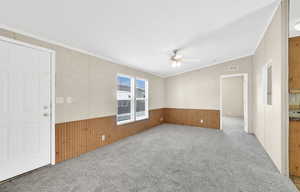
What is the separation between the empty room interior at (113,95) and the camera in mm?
1978

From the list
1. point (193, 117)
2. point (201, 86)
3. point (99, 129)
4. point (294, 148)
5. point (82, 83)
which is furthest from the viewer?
point (193, 117)

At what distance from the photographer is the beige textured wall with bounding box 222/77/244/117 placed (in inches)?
343

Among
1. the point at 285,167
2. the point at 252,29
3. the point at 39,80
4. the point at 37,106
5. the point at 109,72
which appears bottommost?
the point at 285,167

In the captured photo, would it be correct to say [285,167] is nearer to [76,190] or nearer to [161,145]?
[161,145]

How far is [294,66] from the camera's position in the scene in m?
2.27

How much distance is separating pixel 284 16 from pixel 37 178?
14.9 feet

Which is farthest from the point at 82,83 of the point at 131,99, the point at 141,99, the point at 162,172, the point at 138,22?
the point at 141,99

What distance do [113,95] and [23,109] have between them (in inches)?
76.5

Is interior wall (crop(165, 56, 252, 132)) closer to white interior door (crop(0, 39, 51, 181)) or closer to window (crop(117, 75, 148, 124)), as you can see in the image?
window (crop(117, 75, 148, 124))

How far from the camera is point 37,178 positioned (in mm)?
2184

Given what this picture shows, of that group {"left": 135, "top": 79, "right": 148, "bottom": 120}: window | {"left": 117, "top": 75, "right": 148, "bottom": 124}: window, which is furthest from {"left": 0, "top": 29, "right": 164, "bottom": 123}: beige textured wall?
{"left": 135, "top": 79, "right": 148, "bottom": 120}: window

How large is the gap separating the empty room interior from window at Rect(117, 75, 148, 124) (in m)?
0.53

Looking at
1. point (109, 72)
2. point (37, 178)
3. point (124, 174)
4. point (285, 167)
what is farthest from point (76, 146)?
point (285, 167)

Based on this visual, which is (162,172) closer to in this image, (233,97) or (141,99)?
(141,99)
